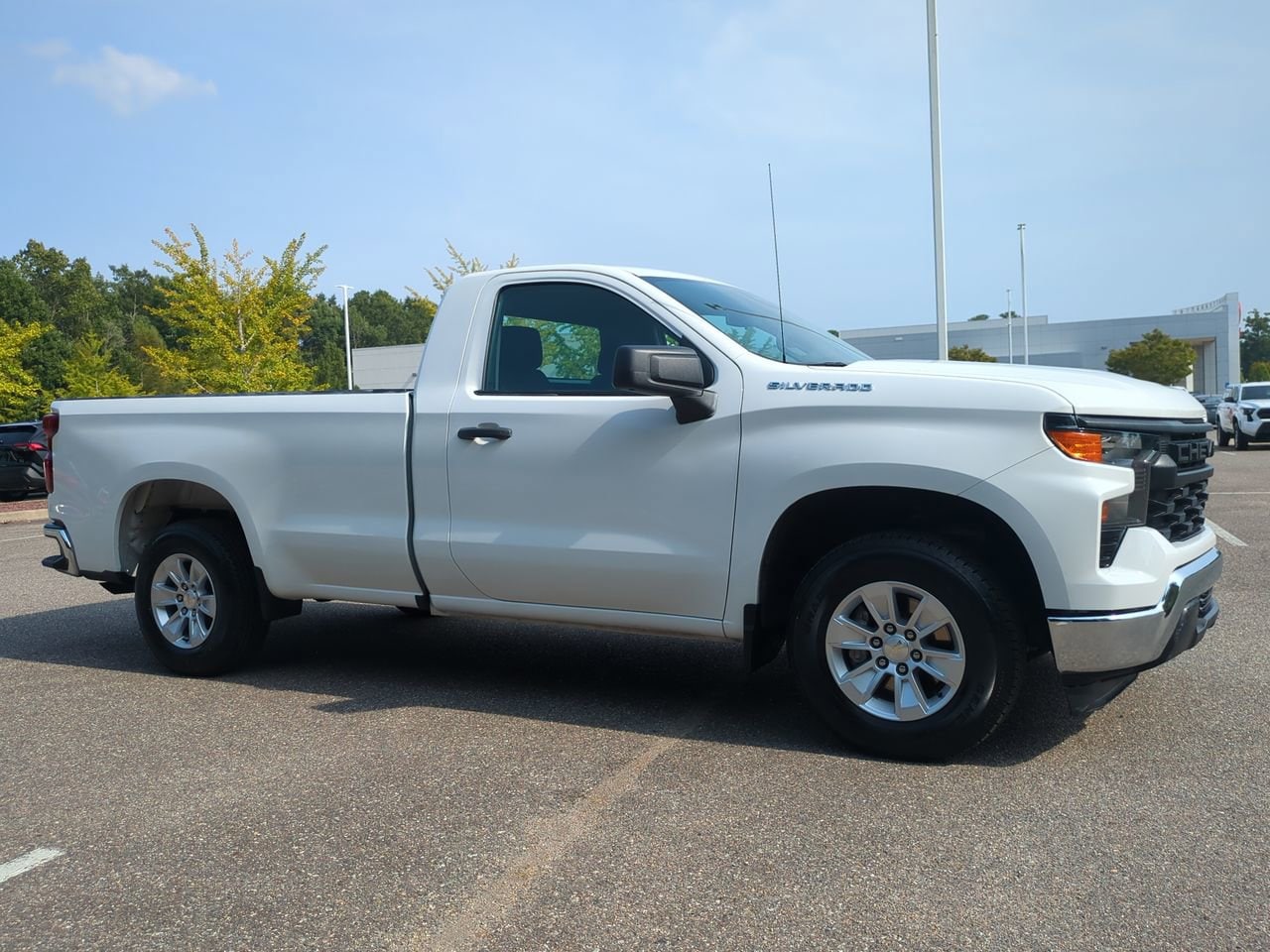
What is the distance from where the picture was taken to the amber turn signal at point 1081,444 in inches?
164

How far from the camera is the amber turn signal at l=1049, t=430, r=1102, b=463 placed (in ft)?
13.7

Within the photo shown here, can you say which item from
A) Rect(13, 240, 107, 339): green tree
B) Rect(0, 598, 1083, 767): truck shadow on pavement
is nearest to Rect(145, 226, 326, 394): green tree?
Rect(0, 598, 1083, 767): truck shadow on pavement

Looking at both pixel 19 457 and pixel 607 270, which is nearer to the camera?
pixel 607 270

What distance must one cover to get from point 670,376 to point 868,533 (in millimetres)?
1002

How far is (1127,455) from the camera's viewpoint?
425 centimetres

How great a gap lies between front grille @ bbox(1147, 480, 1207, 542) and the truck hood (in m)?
0.28

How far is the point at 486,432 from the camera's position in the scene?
5289 mm

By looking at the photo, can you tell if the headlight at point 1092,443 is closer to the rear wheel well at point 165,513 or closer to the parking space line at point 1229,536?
the rear wheel well at point 165,513

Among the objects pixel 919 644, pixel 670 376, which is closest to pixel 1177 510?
pixel 919 644

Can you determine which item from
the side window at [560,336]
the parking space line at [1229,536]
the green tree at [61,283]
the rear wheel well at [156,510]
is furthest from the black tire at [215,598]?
the green tree at [61,283]

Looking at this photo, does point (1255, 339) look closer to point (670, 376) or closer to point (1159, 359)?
point (1159, 359)

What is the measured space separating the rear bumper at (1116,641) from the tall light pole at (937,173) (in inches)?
595

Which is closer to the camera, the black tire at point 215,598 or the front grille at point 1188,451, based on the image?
the front grille at point 1188,451

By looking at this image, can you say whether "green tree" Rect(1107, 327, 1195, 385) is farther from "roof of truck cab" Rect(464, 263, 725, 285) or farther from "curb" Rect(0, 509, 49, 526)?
"roof of truck cab" Rect(464, 263, 725, 285)
